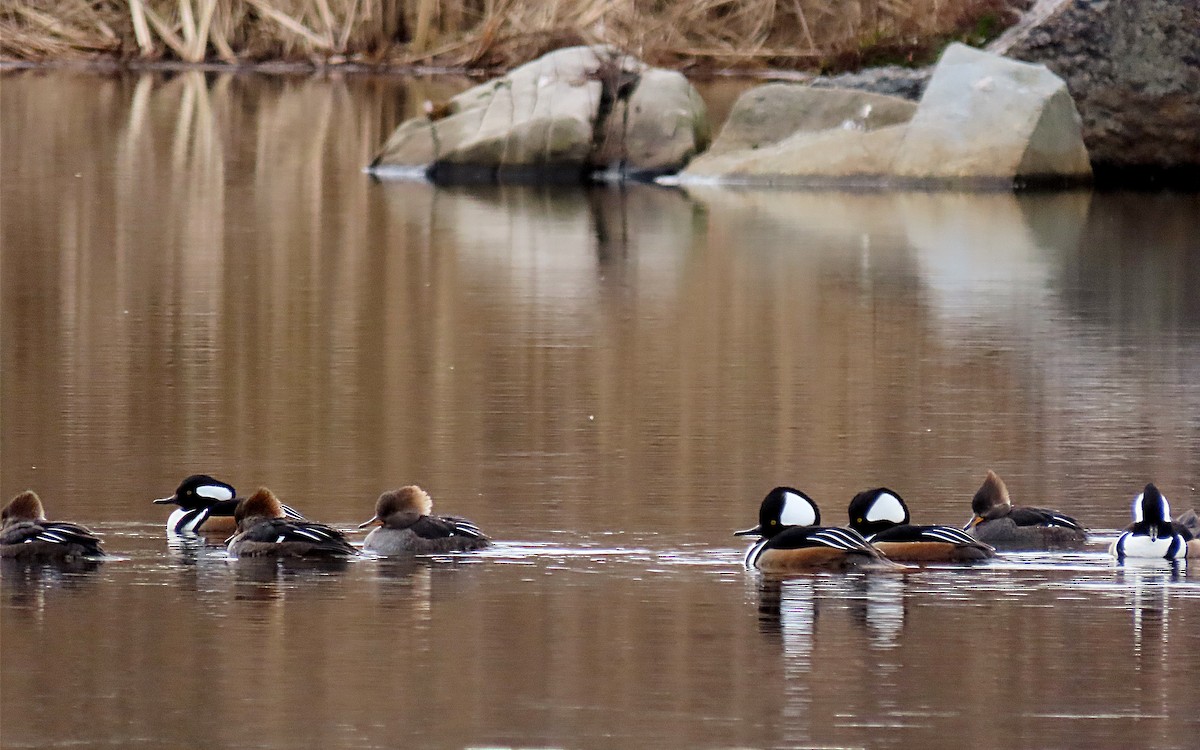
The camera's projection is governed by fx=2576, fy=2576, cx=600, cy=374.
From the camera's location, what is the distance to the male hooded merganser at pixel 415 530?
8242 mm

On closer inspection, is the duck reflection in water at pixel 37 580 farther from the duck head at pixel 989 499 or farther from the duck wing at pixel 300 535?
the duck head at pixel 989 499

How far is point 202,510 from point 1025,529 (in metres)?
2.75

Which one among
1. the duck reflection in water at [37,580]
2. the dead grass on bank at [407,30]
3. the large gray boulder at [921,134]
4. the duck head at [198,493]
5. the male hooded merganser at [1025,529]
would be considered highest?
the dead grass on bank at [407,30]

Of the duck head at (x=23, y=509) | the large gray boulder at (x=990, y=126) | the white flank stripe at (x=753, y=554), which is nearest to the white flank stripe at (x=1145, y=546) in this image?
the white flank stripe at (x=753, y=554)

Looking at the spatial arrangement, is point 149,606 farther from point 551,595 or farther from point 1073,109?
point 1073,109

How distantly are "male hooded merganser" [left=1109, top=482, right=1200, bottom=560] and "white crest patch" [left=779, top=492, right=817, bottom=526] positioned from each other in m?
1.00

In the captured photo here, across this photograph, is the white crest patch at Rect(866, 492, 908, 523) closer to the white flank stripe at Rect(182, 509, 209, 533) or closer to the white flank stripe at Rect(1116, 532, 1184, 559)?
the white flank stripe at Rect(1116, 532, 1184, 559)

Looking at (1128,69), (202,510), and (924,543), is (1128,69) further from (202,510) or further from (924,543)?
(202,510)

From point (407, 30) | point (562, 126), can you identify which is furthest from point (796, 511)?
point (407, 30)

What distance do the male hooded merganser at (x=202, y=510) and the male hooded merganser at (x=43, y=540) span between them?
0.55m

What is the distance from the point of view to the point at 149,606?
24.6 ft

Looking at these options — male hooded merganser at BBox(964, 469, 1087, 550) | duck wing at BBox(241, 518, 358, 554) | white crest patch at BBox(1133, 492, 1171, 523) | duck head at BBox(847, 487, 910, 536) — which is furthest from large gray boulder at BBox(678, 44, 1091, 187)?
duck wing at BBox(241, 518, 358, 554)

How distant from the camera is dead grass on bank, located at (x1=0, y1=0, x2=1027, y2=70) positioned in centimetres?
3643

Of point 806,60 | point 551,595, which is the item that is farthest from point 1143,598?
point 806,60
